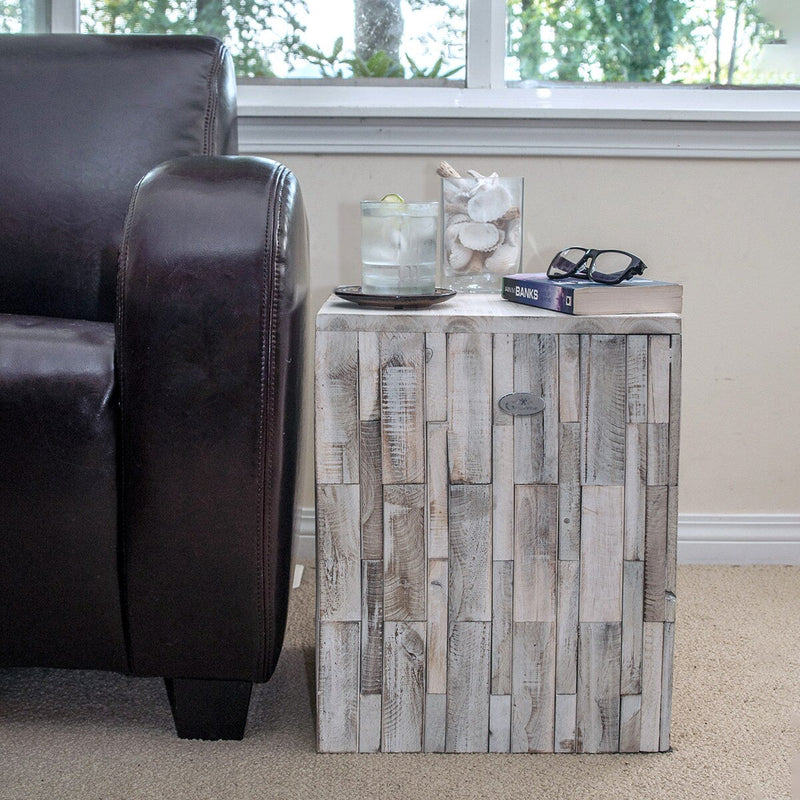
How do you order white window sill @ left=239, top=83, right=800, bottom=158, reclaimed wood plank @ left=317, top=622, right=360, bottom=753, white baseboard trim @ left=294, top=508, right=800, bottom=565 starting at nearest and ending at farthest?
1. reclaimed wood plank @ left=317, top=622, right=360, bottom=753
2. white window sill @ left=239, top=83, right=800, bottom=158
3. white baseboard trim @ left=294, top=508, right=800, bottom=565

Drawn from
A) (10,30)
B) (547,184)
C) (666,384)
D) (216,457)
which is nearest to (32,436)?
(216,457)

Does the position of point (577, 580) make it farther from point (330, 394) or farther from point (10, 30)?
point (10, 30)

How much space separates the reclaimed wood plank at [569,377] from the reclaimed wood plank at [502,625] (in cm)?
18

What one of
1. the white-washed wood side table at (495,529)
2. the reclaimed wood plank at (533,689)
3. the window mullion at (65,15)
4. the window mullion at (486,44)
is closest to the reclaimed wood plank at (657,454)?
the white-washed wood side table at (495,529)

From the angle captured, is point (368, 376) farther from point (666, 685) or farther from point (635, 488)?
point (666, 685)

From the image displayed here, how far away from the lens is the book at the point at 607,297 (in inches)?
39.0

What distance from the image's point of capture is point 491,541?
1009mm

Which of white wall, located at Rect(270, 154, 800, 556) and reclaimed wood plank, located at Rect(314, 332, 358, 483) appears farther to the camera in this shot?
white wall, located at Rect(270, 154, 800, 556)

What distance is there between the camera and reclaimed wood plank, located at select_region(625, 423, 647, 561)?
0.99 m

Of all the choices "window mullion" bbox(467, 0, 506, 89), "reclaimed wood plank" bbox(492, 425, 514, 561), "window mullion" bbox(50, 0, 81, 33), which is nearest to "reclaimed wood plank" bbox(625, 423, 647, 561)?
"reclaimed wood plank" bbox(492, 425, 514, 561)

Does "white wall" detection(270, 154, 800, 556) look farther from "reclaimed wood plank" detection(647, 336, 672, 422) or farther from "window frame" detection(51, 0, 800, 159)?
"reclaimed wood plank" detection(647, 336, 672, 422)

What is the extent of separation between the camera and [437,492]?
100 cm

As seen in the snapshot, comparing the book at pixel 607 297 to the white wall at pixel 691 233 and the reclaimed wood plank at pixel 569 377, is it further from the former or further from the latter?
the white wall at pixel 691 233

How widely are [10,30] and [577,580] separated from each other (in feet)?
5.11
